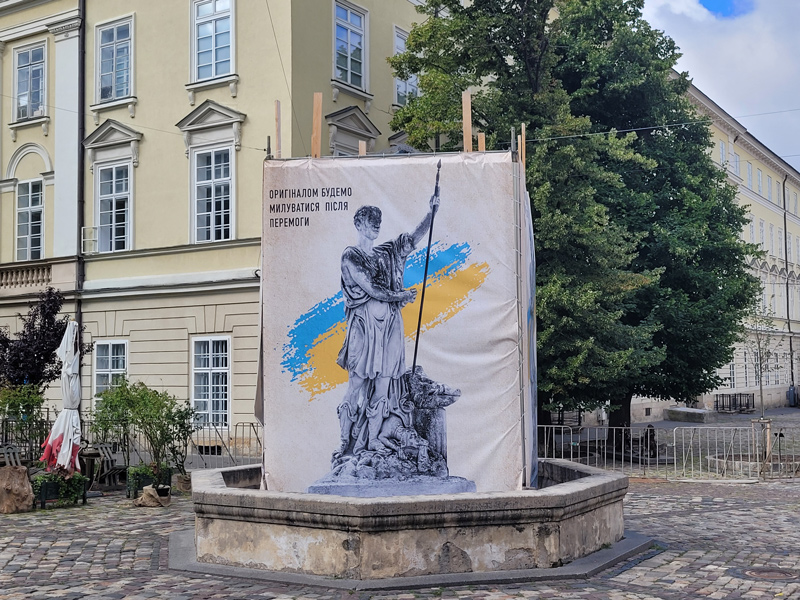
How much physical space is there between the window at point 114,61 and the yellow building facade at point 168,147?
46 millimetres

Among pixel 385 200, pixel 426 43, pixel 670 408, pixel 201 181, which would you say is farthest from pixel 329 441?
pixel 670 408

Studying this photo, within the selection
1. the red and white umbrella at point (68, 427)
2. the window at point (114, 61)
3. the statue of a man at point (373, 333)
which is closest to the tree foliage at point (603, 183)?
the window at point (114, 61)

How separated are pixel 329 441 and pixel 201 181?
51.4 feet

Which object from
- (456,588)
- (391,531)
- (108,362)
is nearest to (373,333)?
(391,531)

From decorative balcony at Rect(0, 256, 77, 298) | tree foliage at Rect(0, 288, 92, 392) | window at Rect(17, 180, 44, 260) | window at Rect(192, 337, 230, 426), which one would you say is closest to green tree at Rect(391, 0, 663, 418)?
window at Rect(192, 337, 230, 426)

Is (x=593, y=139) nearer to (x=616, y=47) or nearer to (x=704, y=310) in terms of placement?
(x=616, y=47)

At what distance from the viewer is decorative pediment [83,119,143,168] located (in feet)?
83.6

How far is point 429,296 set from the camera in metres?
9.86

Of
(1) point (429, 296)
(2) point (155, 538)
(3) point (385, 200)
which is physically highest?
(3) point (385, 200)

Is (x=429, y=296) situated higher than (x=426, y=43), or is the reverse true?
(x=426, y=43)

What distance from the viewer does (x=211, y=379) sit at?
24000mm

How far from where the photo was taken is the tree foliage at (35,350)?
21641mm

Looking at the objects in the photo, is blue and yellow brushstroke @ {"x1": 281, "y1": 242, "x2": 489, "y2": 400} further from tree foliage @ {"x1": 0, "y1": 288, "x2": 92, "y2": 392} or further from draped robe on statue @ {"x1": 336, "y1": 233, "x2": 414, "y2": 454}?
tree foliage @ {"x1": 0, "y1": 288, "x2": 92, "y2": 392}

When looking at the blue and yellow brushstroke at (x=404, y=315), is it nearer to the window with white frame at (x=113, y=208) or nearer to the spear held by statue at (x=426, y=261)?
the spear held by statue at (x=426, y=261)
